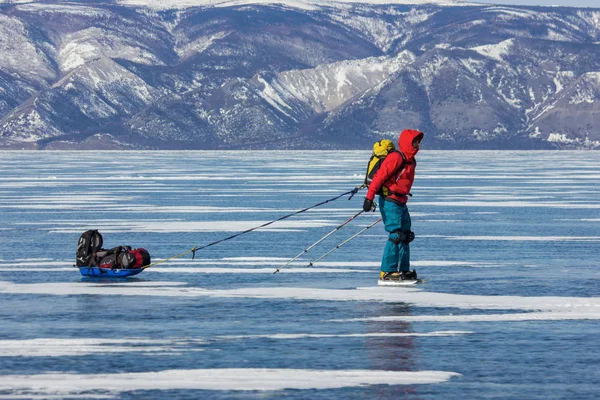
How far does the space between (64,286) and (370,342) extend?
6.39 metres

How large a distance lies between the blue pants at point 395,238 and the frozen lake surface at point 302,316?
0.48 meters

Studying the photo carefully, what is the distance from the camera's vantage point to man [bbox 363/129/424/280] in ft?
61.7

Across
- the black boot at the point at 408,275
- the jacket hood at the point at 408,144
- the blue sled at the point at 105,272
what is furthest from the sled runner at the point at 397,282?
the blue sled at the point at 105,272

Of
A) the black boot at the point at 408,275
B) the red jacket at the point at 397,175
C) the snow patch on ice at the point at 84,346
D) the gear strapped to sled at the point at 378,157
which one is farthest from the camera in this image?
the gear strapped to sled at the point at 378,157

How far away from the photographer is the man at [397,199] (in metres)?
18.8

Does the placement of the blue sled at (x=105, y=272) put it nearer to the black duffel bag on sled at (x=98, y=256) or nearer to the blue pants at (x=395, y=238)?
the black duffel bag on sled at (x=98, y=256)

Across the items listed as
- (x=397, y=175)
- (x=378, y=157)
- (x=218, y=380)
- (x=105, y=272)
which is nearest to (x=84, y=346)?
(x=218, y=380)

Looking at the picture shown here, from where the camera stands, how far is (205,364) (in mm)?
12711

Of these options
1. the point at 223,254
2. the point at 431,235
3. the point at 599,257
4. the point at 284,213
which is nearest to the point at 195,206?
the point at 284,213

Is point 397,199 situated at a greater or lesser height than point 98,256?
greater

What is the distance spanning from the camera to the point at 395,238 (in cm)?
1881

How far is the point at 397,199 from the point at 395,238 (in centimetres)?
54

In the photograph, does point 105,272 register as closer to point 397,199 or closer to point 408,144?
point 397,199

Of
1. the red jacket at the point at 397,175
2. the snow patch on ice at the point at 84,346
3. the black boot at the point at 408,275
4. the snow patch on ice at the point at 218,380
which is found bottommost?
the snow patch on ice at the point at 218,380
